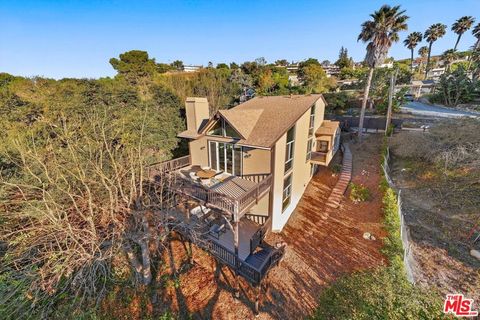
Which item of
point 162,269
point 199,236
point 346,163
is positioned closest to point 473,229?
point 346,163

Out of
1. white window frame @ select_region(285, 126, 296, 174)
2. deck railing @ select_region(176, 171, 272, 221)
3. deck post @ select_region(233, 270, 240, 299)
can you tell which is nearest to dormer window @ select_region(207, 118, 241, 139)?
white window frame @ select_region(285, 126, 296, 174)

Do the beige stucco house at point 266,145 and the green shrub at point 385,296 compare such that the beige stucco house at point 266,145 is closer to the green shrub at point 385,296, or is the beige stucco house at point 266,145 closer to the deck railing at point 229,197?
the deck railing at point 229,197

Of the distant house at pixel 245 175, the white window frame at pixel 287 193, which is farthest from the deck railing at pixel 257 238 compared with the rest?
the white window frame at pixel 287 193

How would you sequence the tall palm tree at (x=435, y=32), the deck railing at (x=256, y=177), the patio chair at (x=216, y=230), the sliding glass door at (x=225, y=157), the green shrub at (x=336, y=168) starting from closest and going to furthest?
the patio chair at (x=216, y=230) < the deck railing at (x=256, y=177) < the sliding glass door at (x=225, y=157) < the green shrub at (x=336, y=168) < the tall palm tree at (x=435, y=32)

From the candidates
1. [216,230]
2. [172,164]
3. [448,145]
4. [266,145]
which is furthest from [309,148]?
[448,145]

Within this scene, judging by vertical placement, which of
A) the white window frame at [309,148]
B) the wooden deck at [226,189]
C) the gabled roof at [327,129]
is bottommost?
the wooden deck at [226,189]

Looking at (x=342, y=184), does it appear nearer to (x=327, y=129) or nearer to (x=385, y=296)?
(x=327, y=129)

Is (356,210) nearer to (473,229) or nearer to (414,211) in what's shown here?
(414,211)

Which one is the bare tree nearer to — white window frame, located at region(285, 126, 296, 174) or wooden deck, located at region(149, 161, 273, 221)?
wooden deck, located at region(149, 161, 273, 221)
